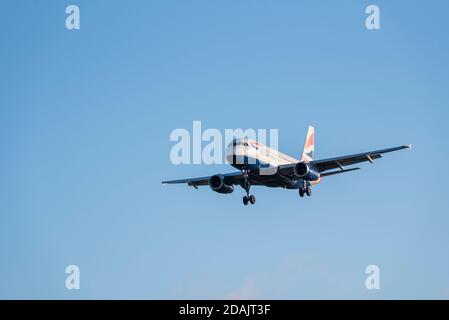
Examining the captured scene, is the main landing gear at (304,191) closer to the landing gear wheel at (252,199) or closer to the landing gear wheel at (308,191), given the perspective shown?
the landing gear wheel at (308,191)

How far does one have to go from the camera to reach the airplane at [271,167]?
7431cm

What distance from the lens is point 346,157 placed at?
7631 cm

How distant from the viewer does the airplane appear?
7431cm

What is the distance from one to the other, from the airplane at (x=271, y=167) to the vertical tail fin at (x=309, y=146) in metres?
9.03

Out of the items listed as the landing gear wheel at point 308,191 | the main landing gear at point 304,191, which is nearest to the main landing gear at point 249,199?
the main landing gear at point 304,191

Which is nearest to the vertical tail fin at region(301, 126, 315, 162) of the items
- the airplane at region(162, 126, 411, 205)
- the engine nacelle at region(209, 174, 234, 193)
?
the airplane at region(162, 126, 411, 205)

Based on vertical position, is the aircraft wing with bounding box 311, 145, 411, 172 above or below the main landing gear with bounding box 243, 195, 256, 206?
above

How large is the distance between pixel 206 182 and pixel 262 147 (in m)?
11.6

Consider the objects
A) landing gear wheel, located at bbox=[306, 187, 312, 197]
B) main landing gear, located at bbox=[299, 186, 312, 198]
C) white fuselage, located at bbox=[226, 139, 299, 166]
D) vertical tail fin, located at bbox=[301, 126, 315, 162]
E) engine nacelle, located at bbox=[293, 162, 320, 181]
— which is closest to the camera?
white fuselage, located at bbox=[226, 139, 299, 166]

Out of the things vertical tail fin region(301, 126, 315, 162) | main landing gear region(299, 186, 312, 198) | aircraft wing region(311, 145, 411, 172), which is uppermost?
vertical tail fin region(301, 126, 315, 162)

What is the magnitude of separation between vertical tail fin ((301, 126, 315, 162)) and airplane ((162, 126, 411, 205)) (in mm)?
9031

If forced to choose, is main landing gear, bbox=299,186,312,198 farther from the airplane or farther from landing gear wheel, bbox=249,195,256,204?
landing gear wheel, bbox=249,195,256,204
